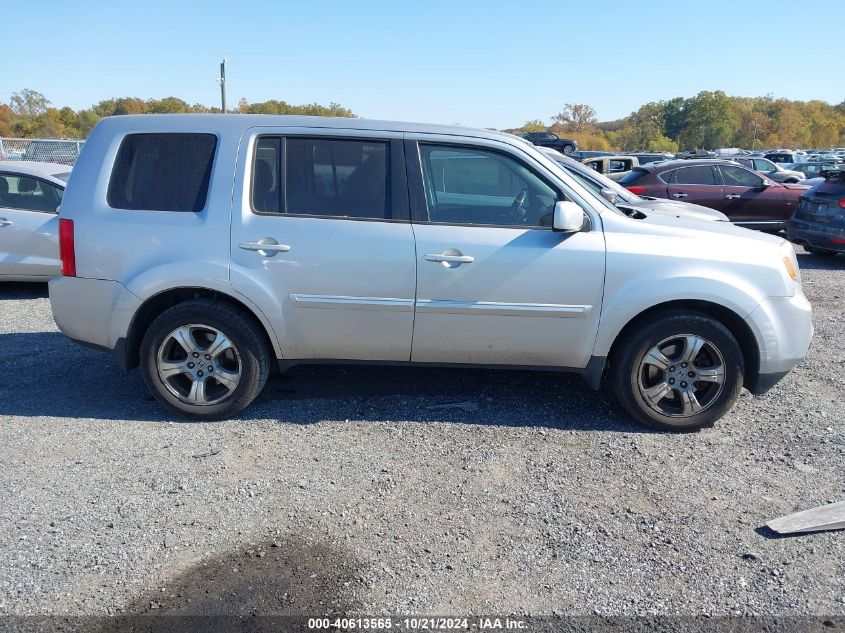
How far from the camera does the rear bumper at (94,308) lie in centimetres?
458

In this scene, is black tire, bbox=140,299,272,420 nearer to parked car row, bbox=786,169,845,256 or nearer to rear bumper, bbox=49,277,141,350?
rear bumper, bbox=49,277,141,350

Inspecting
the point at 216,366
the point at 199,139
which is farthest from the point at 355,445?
the point at 199,139

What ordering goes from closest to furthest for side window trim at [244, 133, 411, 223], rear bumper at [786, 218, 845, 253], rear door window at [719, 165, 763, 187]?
side window trim at [244, 133, 411, 223] → rear bumper at [786, 218, 845, 253] → rear door window at [719, 165, 763, 187]

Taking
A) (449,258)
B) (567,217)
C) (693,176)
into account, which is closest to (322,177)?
(449,258)

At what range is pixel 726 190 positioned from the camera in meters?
13.8

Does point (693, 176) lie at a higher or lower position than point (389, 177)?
lower

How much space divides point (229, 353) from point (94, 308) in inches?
36.2

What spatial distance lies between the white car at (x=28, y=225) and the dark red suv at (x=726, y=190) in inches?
390

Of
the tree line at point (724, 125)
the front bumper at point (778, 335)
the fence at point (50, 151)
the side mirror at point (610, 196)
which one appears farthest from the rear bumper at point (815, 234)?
the tree line at point (724, 125)

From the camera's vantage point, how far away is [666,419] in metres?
4.62

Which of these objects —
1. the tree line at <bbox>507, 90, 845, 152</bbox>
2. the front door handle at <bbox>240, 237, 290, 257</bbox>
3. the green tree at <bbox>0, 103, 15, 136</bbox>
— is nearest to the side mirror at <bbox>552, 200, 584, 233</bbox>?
the front door handle at <bbox>240, 237, 290, 257</bbox>

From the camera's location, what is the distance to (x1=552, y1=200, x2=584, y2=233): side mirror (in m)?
4.32

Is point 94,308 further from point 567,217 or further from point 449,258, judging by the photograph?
point 567,217

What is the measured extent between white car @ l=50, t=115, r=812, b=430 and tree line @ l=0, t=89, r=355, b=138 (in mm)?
41236
